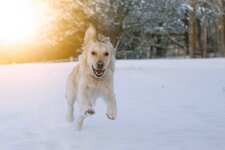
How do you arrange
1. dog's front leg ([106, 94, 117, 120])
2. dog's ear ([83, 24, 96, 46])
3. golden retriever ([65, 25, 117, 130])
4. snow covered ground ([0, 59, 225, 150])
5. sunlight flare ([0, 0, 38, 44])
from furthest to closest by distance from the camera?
sunlight flare ([0, 0, 38, 44]) → dog's ear ([83, 24, 96, 46]) → golden retriever ([65, 25, 117, 130]) → dog's front leg ([106, 94, 117, 120]) → snow covered ground ([0, 59, 225, 150])

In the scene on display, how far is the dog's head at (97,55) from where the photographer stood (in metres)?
6.80

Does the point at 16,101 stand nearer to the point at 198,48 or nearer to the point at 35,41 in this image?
the point at 35,41

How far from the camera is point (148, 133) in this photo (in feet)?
22.4

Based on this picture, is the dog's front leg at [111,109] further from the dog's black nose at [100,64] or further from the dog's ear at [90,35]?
the dog's ear at [90,35]

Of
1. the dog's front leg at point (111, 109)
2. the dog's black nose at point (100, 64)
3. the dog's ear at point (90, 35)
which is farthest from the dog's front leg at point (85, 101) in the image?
the dog's ear at point (90, 35)

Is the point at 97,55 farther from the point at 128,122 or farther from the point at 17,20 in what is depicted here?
the point at 17,20

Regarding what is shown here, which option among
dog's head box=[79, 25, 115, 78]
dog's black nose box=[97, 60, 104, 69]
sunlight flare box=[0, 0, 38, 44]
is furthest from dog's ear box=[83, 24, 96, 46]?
sunlight flare box=[0, 0, 38, 44]

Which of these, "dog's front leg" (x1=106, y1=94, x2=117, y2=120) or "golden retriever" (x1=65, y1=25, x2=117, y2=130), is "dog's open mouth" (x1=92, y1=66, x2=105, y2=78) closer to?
"golden retriever" (x1=65, y1=25, x2=117, y2=130)

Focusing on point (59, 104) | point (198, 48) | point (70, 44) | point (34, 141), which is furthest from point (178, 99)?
point (198, 48)

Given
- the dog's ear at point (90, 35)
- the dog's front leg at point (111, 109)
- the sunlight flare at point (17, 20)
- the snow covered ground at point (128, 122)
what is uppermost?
the sunlight flare at point (17, 20)

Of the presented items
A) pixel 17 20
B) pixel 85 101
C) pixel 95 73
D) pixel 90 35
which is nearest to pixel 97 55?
pixel 95 73

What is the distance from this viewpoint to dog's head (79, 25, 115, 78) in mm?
6801

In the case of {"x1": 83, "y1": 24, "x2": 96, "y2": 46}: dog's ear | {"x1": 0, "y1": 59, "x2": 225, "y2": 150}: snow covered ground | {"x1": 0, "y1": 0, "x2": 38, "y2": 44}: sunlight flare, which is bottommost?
{"x1": 0, "y1": 59, "x2": 225, "y2": 150}: snow covered ground

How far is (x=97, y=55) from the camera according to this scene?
6.81 meters
